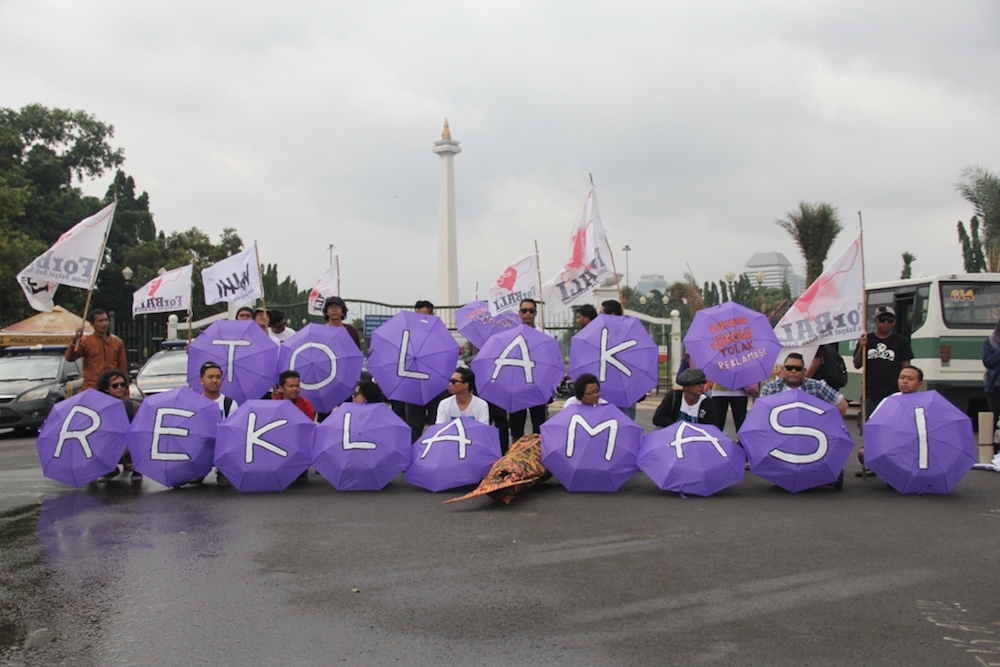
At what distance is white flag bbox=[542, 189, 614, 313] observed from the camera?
39.4ft

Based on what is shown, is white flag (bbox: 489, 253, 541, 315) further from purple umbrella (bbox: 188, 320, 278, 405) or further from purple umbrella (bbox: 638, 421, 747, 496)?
purple umbrella (bbox: 638, 421, 747, 496)

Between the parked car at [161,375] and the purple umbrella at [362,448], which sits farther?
the parked car at [161,375]

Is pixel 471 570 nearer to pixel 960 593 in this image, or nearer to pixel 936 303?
pixel 960 593

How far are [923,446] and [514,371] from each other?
3.80 metres

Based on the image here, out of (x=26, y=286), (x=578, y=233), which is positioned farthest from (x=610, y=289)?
(x=26, y=286)

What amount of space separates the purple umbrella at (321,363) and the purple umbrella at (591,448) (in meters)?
2.72

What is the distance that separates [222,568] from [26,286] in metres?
7.11

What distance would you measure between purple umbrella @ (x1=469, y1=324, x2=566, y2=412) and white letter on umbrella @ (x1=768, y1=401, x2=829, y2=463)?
2.25 m

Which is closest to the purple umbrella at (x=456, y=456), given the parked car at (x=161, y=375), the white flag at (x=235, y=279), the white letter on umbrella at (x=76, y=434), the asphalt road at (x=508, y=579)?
the asphalt road at (x=508, y=579)

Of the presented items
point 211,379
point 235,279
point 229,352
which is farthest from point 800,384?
point 235,279

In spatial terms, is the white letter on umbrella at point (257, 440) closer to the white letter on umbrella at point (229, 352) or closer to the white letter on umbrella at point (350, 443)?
the white letter on umbrella at point (350, 443)

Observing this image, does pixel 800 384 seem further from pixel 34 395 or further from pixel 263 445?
pixel 34 395

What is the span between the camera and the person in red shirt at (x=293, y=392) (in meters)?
9.45

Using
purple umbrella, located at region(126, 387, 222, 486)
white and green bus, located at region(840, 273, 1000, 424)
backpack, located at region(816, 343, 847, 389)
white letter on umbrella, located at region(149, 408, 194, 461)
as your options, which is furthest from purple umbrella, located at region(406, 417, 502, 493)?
white and green bus, located at region(840, 273, 1000, 424)
